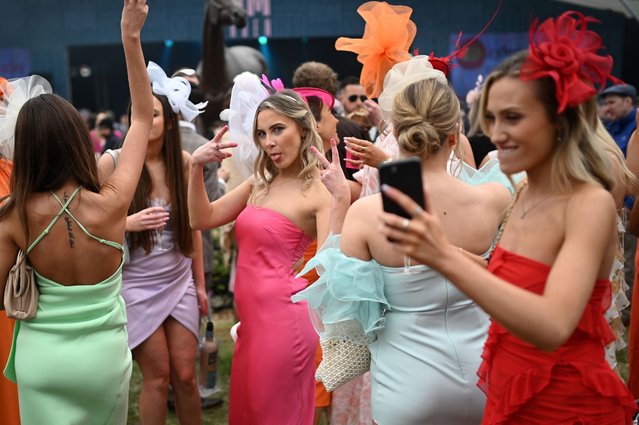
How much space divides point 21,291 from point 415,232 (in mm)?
1498

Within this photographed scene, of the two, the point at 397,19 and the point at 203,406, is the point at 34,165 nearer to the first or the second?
the point at 397,19

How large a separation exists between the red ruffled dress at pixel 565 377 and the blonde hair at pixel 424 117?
0.60 m

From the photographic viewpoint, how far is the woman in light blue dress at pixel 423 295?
220 cm

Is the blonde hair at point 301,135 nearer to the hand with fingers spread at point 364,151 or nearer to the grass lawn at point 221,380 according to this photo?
the hand with fingers spread at point 364,151

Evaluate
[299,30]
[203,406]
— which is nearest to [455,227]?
[203,406]

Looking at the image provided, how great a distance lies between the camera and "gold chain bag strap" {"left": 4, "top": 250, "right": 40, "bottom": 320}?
2.31m

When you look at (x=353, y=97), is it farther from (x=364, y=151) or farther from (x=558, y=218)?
(x=558, y=218)

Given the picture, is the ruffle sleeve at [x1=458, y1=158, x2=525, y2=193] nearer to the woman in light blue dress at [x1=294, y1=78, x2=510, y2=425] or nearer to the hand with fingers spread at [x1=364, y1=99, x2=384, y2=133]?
A: the woman in light blue dress at [x1=294, y1=78, x2=510, y2=425]

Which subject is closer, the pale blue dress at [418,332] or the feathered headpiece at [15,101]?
the pale blue dress at [418,332]

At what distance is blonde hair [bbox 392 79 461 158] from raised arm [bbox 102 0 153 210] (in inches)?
34.3

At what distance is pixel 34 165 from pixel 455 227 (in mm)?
1360

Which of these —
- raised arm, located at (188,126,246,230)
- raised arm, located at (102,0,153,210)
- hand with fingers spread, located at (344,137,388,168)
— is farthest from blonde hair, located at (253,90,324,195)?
raised arm, located at (102,0,153,210)

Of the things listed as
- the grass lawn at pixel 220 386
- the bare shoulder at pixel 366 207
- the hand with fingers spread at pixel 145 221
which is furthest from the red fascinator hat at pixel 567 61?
the grass lawn at pixel 220 386

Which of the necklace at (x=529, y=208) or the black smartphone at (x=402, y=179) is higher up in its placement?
the black smartphone at (x=402, y=179)
